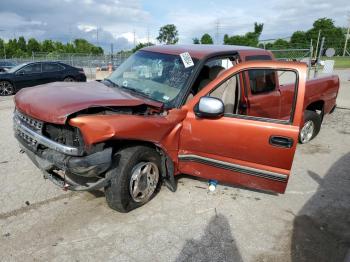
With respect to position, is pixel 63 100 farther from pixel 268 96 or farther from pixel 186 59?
pixel 268 96

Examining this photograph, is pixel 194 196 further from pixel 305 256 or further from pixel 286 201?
pixel 305 256

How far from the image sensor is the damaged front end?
306 cm

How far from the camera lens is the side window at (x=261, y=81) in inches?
166

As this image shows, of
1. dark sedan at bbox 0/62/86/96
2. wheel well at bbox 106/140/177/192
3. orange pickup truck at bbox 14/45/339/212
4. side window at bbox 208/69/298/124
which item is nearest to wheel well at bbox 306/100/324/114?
side window at bbox 208/69/298/124

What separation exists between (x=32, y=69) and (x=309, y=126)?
1201 centimetres

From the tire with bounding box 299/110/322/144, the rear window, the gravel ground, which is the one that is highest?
the rear window

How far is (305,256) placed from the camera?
310 cm

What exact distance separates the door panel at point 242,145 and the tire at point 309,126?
315 centimetres

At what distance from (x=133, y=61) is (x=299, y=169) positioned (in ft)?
10.5

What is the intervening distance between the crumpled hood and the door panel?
632 millimetres

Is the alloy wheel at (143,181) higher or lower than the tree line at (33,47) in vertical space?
lower

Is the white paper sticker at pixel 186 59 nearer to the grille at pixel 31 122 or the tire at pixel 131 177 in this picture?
the tire at pixel 131 177

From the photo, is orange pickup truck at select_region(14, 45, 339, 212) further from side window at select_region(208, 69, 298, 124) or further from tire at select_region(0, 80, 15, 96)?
tire at select_region(0, 80, 15, 96)

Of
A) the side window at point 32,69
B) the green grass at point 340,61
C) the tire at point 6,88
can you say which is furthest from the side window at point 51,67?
the green grass at point 340,61
